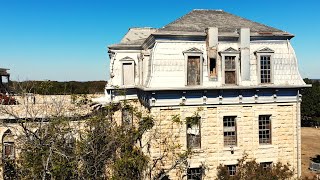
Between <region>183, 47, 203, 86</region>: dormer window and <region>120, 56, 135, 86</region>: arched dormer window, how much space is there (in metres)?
5.09

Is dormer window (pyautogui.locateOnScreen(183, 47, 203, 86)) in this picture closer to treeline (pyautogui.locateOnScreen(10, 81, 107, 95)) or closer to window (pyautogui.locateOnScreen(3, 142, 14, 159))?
treeline (pyautogui.locateOnScreen(10, 81, 107, 95))

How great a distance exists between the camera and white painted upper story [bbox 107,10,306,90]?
63.5 ft

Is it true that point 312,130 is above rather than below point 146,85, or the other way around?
below

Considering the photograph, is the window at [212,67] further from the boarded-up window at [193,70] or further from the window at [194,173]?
the window at [194,173]

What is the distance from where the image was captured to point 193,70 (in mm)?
19797

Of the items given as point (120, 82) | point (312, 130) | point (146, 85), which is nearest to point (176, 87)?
point (146, 85)

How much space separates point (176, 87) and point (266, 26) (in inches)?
322

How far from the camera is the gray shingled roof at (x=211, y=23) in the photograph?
20641 millimetres

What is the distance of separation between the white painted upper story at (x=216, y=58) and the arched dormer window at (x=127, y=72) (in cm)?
138

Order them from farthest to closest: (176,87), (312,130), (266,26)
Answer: (312,130)
(266,26)
(176,87)

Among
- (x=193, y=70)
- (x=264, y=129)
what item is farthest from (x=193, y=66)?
(x=264, y=129)

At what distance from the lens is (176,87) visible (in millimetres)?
19125

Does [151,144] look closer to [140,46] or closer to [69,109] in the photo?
[69,109]

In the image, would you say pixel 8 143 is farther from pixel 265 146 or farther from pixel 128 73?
pixel 265 146
